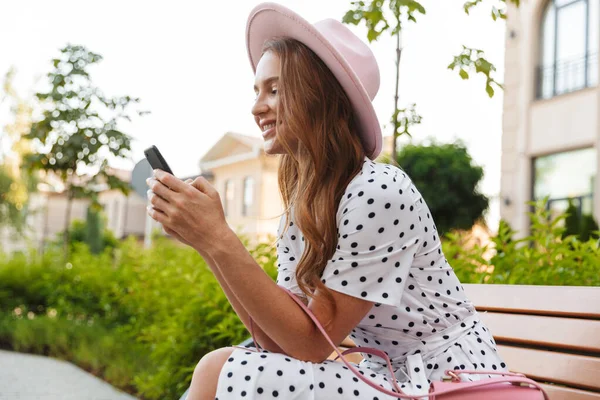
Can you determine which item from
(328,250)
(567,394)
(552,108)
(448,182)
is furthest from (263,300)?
(448,182)

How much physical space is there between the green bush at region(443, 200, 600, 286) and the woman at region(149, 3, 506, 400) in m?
1.20

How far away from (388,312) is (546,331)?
65 centimetres

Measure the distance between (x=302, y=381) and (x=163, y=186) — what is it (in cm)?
49

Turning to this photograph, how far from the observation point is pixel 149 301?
579 centimetres

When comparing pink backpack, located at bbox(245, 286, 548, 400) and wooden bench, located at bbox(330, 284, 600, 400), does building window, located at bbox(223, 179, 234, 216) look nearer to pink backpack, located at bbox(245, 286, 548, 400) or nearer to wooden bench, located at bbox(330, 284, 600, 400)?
wooden bench, located at bbox(330, 284, 600, 400)

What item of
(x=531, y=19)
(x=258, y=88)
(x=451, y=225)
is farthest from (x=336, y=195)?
(x=451, y=225)

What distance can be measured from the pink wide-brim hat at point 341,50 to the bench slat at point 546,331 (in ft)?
2.38

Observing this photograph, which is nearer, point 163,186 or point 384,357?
point 163,186

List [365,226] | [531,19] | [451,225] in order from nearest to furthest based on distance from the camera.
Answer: [365,226] < [531,19] < [451,225]

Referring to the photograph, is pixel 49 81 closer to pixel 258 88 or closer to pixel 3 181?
pixel 258 88

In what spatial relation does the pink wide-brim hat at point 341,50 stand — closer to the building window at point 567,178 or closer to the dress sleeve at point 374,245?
the dress sleeve at point 374,245

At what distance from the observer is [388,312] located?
1.59 metres

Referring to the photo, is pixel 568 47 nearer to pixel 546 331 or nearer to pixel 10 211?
pixel 546 331

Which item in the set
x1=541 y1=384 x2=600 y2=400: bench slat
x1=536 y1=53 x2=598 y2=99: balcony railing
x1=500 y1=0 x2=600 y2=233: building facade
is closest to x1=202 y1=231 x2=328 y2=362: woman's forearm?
x1=541 y1=384 x2=600 y2=400: bench slat
